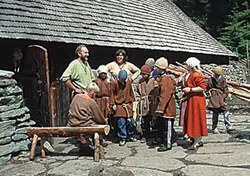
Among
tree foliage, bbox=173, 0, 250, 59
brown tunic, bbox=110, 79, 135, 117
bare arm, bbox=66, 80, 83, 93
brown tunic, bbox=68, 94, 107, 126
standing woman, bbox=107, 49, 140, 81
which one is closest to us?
brown tunic, bbox=68, 94, 107, 126

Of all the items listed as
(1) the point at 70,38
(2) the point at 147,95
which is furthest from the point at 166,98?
(1) the point at 70,38

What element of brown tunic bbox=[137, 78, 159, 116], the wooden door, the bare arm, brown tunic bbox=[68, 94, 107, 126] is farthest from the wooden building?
brown tunic bbox=[137, 78, 159, 116]

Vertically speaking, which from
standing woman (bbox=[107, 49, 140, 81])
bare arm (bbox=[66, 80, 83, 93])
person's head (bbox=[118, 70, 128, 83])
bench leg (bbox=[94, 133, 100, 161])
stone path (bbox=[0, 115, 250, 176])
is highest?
standing woman (bbox=[107, 49, 140, 81])

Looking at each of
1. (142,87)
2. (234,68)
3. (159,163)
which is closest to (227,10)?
(234,68)

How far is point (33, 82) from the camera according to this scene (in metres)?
7.32

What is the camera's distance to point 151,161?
5605mm

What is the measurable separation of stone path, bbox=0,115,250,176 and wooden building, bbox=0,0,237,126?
47.8 inches

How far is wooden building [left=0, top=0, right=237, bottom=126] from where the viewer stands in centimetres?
730

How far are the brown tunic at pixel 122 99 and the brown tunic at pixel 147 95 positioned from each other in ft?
0.84

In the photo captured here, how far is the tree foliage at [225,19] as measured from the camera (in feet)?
90.0

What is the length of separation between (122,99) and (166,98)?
1.06 m

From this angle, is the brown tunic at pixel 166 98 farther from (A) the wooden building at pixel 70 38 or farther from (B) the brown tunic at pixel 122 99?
(A) the wooden building at pixel 70 38

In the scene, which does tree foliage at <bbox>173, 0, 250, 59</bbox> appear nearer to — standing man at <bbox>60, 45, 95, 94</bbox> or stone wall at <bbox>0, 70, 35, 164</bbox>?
standing man at <bbox>60, 45, 95, 94</bbox>

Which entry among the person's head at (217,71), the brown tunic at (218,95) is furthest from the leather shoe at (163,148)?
the person's head at (217,71)
